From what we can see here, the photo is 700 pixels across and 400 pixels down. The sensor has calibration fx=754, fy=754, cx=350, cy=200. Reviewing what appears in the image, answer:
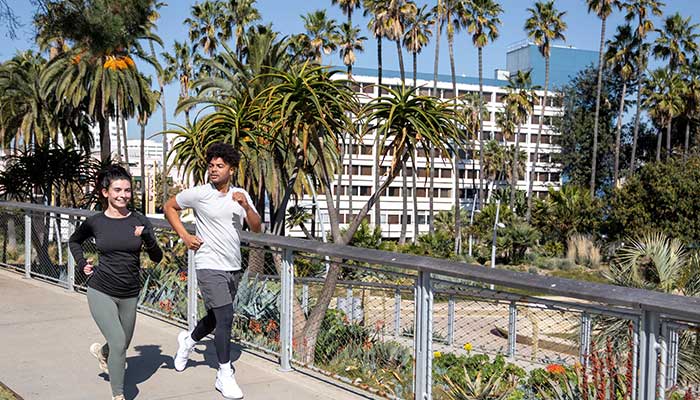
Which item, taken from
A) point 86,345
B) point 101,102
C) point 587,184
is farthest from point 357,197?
point 86,345

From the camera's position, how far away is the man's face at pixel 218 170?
535 cm

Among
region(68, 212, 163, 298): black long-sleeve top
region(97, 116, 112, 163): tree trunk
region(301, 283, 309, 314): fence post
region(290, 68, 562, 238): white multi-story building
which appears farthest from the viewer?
region(290, 68, 562, 238): white multi-story building

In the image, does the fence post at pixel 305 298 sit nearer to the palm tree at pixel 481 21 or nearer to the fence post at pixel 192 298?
the fence post at pixel 192 298

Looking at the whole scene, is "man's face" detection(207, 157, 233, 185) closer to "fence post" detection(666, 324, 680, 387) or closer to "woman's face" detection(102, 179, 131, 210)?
"woman's face" detection(102, 179, 131, 210)

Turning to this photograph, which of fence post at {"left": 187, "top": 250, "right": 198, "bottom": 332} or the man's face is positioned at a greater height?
the man's face

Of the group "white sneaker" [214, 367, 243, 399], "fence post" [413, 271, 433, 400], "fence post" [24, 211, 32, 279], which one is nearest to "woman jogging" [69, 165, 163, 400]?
"white sneaker" [214, 367, 243, 399]

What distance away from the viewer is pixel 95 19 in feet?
40.3

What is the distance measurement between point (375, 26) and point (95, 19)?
43892 mm

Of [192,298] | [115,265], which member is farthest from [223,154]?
[192,298]

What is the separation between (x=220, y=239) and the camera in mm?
5359

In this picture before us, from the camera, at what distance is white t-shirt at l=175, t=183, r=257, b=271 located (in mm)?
5328

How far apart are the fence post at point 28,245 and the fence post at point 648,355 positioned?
9458 millimetres

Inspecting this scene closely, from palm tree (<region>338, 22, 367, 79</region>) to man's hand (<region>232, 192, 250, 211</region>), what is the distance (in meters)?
54.3

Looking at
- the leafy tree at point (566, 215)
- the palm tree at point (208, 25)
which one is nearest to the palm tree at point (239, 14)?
the palm tree at point (208, 25)
